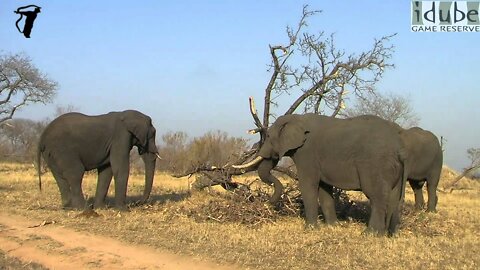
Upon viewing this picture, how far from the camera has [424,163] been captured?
1659 centimetres

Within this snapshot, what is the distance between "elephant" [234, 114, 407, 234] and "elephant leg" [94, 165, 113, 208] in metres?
4.51

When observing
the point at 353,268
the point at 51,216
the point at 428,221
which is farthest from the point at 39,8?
the point at 428,221

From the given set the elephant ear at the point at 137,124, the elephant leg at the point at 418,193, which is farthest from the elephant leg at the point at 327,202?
the elephant ear at the point at 137,124

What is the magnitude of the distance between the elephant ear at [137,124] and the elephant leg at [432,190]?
867 centimetres

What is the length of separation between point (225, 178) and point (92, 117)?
14.3 ft

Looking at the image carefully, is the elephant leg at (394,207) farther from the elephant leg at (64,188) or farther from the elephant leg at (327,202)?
the elephant leg at (64,188)

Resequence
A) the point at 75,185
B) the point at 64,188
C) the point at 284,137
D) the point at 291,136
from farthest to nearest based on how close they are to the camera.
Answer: the point at 64,188
the point at 75,185
the point at 284,137
the point at 291,136

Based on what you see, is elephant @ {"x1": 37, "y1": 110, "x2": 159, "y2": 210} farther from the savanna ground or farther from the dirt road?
the dirt road

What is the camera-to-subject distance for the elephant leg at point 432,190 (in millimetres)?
16047

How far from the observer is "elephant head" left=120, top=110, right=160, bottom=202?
614 inches

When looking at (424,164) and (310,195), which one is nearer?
(310,195)

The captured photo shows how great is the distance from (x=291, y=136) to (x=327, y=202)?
187cm

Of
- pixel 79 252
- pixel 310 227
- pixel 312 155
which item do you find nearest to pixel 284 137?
pixel 312 155

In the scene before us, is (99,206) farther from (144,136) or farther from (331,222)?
(331,222)
